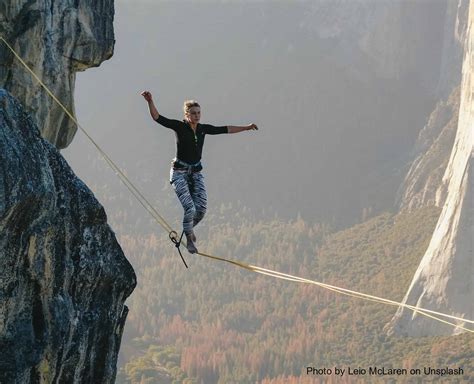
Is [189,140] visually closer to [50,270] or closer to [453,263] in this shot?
[50,270]

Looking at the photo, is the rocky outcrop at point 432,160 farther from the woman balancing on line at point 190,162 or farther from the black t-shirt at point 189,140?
the black t-shirt at point 189,140

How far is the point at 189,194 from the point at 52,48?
5.26 m

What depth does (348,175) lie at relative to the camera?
165 metres

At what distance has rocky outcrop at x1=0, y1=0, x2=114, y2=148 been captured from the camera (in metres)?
16.3

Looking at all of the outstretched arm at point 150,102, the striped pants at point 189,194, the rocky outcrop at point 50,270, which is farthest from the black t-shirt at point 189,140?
the rocky outcrop at point 50,270

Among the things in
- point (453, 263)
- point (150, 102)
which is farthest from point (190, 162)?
point (453, 263)

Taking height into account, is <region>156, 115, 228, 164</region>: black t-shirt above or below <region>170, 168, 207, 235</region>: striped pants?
above

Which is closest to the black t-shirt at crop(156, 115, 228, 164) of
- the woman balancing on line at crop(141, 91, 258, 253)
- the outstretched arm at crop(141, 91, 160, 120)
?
the woman balancing on line at crop(141, 91, 258, 253)

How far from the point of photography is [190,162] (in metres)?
14.4

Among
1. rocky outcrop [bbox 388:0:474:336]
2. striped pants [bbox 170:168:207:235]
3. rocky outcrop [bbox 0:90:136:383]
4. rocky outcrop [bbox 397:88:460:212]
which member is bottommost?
rocky outcrop [bbox 0:90:136:383]

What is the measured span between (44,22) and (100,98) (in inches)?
7193

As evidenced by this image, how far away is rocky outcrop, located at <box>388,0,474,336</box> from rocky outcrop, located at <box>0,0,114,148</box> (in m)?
63.7

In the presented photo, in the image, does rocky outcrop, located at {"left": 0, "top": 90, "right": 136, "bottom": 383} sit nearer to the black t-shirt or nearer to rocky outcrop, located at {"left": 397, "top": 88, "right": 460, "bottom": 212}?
the black t-shirt

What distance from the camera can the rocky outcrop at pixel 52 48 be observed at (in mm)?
16328
